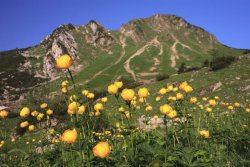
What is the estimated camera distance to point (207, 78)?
2144cm

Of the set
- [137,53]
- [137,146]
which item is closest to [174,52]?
[137,53]

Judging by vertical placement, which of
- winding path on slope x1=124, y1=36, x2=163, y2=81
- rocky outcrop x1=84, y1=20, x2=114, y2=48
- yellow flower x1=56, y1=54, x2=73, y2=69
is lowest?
yellow flower x1=56, y1=54, x2=73, y2=69

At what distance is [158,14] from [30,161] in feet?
341

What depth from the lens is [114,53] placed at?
84.2 metres

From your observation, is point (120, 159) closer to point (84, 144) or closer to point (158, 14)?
point (84, 144)

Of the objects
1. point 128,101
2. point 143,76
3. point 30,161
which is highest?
point 143,76

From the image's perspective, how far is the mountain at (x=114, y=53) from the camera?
7119cm

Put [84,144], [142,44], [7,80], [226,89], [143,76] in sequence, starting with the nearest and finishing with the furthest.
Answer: [84,144] < [226,89] < [143,76] < [7,80] < [142,44]

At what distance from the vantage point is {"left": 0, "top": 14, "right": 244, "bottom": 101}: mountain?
71188 millimetres

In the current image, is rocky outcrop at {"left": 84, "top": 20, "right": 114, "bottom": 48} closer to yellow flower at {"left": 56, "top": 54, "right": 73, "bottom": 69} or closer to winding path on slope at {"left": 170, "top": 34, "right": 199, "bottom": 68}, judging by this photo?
winding path on slope at {"left": 170, "top": 34, "right": 199, "bottom": 68}

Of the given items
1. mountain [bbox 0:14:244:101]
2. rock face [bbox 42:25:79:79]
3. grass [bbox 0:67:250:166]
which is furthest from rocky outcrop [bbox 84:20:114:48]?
grass [bbox 0:67:250:166]

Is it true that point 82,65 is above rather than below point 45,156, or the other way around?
above

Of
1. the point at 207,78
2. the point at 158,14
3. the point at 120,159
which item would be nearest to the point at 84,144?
the point at 120,159

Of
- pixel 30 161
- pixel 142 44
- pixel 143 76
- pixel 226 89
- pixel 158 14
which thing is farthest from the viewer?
pixel 158 14
